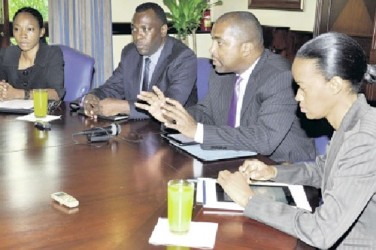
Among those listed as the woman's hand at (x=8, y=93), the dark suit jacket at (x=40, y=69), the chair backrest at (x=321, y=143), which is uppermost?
the dark suit jacket at (x=40, y=69)

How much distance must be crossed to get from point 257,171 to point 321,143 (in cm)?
73

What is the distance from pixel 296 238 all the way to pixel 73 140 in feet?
4.05

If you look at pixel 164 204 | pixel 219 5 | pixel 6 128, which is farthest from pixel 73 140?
pixel 219 5

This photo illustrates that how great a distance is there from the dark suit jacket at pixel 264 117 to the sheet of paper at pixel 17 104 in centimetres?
92

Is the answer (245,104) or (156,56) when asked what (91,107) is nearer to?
(156,56)

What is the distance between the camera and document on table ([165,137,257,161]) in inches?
83.4

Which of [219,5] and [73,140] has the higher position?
[219,5]

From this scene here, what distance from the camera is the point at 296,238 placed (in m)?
1.46

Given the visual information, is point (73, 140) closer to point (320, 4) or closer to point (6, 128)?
point (6, 128)

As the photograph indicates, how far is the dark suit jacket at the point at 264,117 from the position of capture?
7.40 feet

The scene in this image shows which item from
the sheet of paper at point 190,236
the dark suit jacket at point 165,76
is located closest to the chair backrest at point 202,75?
the dark suit jacket at point 165,76

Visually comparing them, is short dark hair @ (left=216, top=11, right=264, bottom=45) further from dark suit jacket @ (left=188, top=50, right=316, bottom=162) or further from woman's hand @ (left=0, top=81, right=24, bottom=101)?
woman's hand @ (left=0, top=81, right=24, bottom=101)

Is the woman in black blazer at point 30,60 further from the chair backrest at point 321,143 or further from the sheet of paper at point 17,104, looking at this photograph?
the chair backrest at point 321,143

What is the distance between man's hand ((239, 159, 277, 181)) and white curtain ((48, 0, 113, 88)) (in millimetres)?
3637
